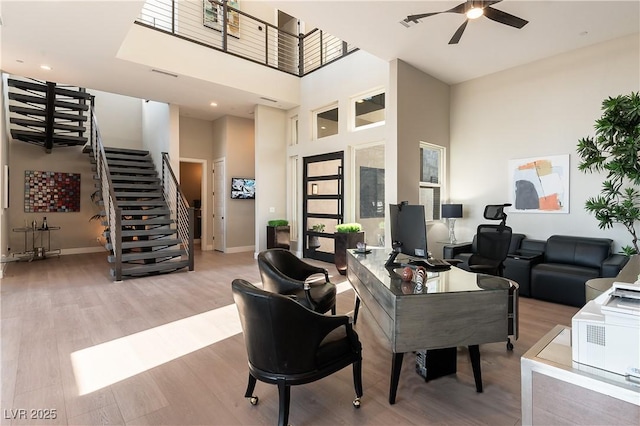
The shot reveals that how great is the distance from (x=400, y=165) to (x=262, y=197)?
374 cm

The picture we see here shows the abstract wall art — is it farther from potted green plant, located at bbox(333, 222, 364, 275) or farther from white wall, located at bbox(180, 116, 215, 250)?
white wall, located at bbox(180, 116, 215, 250)

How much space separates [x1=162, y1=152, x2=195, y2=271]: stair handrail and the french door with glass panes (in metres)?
2.59

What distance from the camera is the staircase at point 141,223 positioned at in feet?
19.0

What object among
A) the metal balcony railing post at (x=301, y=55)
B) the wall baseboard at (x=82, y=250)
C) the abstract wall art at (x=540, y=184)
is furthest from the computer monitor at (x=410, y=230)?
the wall baseboard at (x=82, y=250)

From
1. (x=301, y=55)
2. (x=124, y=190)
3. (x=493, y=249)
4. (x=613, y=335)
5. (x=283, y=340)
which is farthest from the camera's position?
(x=301, y=55)

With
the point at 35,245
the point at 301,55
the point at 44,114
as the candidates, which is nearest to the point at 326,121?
the point at 301,55

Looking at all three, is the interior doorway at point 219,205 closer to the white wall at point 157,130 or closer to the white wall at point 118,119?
the white wall at point 157,130

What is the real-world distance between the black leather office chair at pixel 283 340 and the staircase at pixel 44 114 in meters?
7.83

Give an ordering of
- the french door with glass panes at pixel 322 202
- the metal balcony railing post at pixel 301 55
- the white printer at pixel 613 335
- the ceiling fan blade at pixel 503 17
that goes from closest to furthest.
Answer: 1. the white printer at pixel 613 335
2. the ceiling fan blade at pixel 503 17
3. the french door with glass panes at pixel 322 202
4. the metal balcony railing post at pixel 301 55

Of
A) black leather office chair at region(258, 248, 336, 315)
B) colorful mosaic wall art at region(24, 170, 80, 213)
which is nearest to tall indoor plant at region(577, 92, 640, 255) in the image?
black leather office chair at region(258, 248, 336, 315)

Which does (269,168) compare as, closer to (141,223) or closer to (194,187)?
(141,223)

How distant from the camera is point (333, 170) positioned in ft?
23.3

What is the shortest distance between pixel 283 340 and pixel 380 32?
428 centimetres

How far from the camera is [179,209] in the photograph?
694cm
